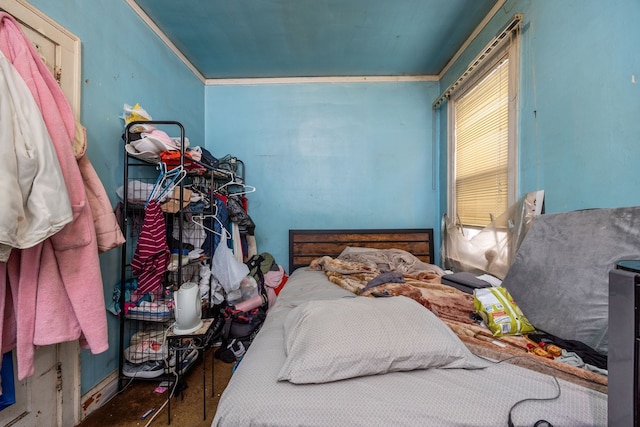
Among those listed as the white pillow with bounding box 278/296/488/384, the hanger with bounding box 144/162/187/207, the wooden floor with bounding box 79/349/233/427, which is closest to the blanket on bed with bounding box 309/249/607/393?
the white pillow with bounding box 278/296/488/384

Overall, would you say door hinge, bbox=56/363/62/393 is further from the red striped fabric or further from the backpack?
the backpack

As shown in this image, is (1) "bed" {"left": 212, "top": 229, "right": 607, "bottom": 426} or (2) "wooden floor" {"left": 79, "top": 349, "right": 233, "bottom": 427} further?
(2) "wooden floor" {"left": 79, "top": 349, "right": 233, "bottom": 427}

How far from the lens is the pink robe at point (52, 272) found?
953mm

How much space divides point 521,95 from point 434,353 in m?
1.70

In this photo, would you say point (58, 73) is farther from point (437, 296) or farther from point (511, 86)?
point (511, 86)

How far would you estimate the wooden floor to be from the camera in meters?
1.38

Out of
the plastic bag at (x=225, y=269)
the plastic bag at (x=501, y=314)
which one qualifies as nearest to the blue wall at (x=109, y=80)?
the plastic bag at (x=225, y=269)

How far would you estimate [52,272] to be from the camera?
39.4 inches

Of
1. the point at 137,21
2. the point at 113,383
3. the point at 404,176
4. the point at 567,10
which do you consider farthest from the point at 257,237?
the point at 567,10

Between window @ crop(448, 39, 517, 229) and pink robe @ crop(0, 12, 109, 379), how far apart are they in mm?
2376

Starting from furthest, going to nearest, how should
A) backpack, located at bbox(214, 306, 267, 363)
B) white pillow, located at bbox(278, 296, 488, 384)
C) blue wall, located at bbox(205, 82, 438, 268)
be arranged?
blue wall, located at bbox(205, 82, 438, 268) < backpack, located at bbox(214, 306, 267, 363) < white pillow, located at bbox(278, 296, 488, 384)

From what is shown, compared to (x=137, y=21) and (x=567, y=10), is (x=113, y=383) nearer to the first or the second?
(x=137, y=21)

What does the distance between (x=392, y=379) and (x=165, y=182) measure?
1.71 m

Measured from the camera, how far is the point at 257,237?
2836 mm
